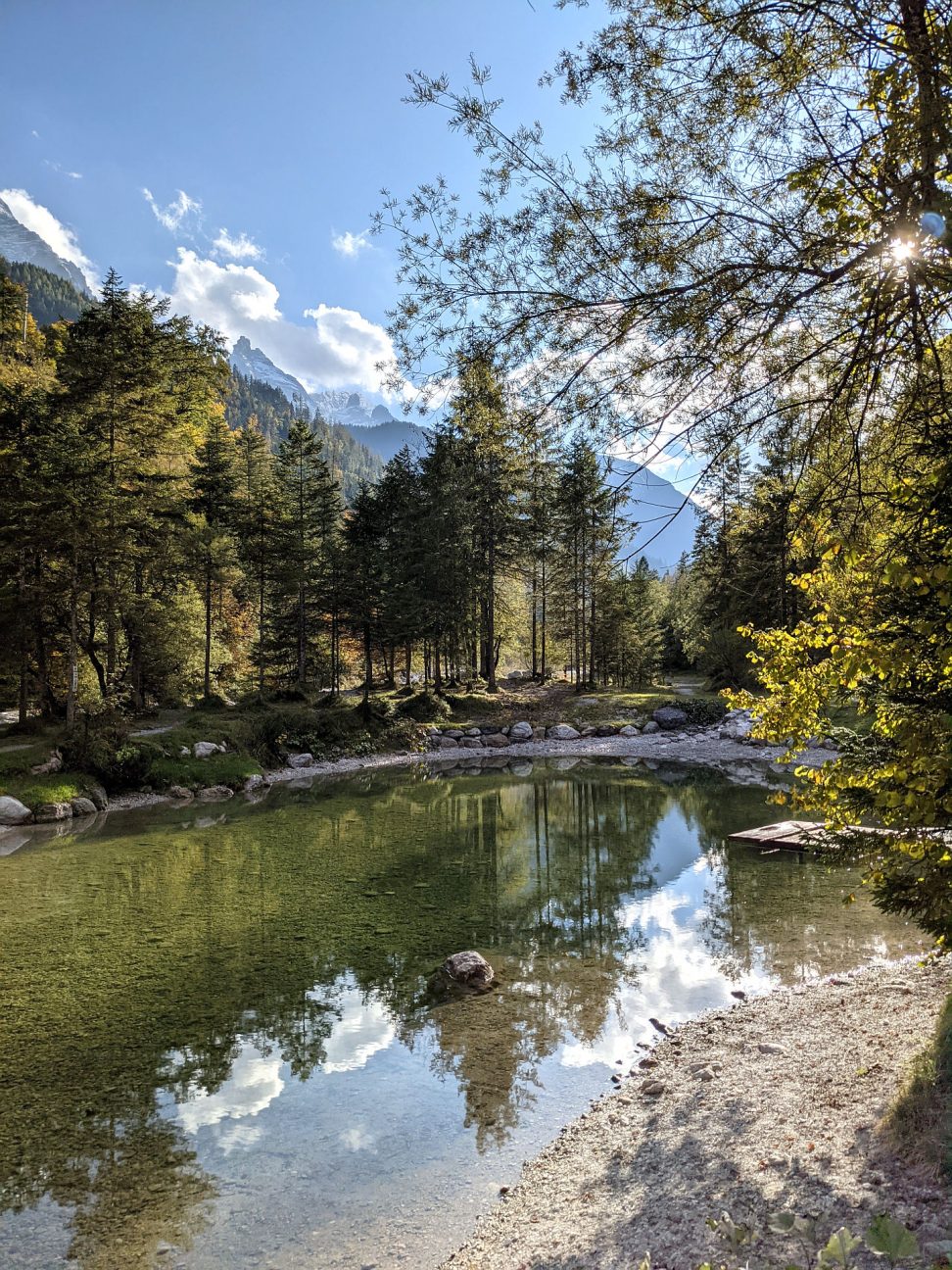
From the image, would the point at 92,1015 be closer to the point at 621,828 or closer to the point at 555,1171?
the point at 555,1171

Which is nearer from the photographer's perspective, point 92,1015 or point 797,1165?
point 797,1165

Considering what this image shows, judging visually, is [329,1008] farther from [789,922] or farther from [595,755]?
[595,755]

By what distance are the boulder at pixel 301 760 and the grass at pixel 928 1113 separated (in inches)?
890

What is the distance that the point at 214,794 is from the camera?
21.1 meters

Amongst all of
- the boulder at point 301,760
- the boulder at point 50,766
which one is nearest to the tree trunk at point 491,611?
the boulder at point 301,760

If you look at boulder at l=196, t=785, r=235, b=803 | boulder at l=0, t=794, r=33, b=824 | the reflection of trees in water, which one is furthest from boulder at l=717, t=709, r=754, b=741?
boulder at l=0, t=794, r=33, b=824

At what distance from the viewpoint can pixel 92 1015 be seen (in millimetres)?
7852

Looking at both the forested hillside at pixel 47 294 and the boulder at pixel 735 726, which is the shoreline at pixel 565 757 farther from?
the forested hillside at pixel 47 294

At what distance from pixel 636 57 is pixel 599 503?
9.03 ft

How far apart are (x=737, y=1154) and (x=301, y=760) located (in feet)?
74.0

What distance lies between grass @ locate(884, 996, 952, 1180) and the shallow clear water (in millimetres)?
2587

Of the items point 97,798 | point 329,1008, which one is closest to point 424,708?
point 97,798

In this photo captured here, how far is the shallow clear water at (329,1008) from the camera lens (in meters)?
4.91

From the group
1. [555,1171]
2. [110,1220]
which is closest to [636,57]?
[555,1171]
